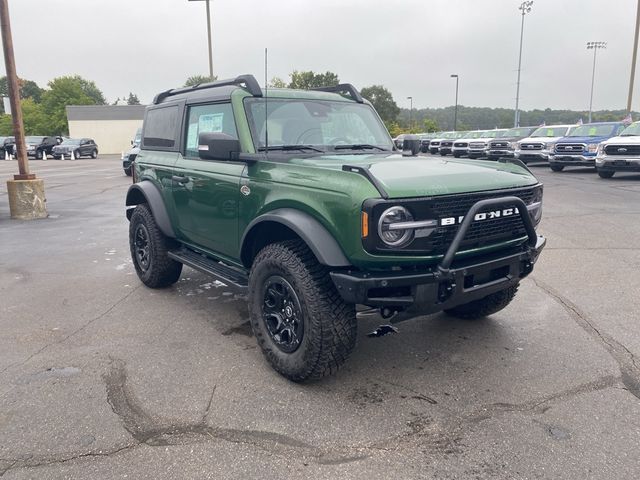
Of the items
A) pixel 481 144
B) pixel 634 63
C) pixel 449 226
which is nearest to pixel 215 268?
pixel 449 226

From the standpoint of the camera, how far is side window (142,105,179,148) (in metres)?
5.20

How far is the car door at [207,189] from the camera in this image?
4137 mm

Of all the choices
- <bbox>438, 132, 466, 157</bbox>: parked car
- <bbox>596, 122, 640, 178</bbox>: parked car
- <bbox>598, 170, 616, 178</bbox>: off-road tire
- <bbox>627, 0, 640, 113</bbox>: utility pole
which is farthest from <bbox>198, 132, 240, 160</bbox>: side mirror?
<bbox>627, 0, 640, 113</bbox>: utility pole

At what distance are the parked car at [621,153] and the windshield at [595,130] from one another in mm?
2334

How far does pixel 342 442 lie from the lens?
284 cm

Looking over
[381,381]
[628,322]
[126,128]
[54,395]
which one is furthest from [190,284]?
[126,128]

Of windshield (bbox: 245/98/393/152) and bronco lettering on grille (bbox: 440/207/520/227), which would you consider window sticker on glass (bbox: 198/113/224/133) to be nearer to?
windshield (bbox: 245/98/393/152)

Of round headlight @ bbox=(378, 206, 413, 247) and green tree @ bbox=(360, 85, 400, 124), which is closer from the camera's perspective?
round headlight @ bbox=(378, 206, 413, 247)

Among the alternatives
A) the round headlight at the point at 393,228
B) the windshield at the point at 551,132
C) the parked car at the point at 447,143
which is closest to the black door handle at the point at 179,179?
the round headlight at the point at 393,228

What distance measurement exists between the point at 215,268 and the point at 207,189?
69cm

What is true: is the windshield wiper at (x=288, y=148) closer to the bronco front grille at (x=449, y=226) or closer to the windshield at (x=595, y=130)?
the bronco front grille at (x=449, y=226)

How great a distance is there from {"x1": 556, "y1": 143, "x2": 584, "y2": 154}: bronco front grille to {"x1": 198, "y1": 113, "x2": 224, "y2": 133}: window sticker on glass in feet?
57.3

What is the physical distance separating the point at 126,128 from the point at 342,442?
56.6 metres

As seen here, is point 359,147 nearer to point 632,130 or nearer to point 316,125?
point 316,125
